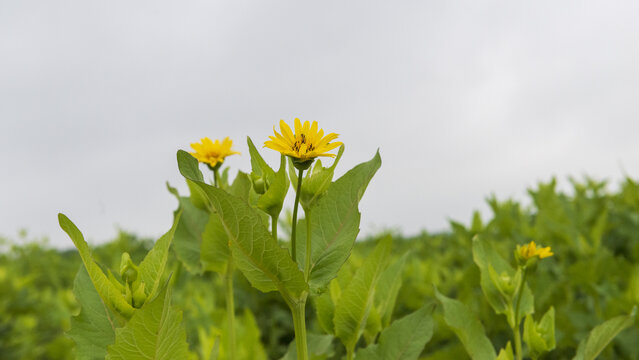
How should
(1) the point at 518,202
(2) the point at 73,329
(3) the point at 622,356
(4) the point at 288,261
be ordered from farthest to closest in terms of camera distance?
(1) the point at 518,202, (3) the point at 622,356, (2) the point at 73,329, (4) the point at 288,261

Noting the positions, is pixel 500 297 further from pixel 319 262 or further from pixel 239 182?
pixel 239 182

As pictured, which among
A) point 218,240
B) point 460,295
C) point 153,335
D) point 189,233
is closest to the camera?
point 153,335

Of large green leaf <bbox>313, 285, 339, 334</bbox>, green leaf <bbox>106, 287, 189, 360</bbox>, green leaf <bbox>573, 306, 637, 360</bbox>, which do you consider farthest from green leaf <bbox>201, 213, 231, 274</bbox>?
green leaf <bbox>573, 306, 637, 360</bbox>

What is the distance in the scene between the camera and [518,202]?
11.7 ft

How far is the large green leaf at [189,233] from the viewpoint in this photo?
1146mm

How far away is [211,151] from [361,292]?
1.33ft

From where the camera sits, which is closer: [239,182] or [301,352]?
[301,352]

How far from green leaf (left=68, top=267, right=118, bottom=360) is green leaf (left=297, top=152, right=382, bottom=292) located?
38 cm

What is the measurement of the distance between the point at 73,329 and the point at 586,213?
3251 mm

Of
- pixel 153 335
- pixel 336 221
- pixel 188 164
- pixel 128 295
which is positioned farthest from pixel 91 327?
pixel 336 221

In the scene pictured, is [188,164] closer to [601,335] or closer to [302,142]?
[302,142]

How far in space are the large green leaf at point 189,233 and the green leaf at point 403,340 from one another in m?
0.47

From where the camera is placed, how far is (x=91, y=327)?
83 cm

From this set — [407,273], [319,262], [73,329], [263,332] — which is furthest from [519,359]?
[263,332]
